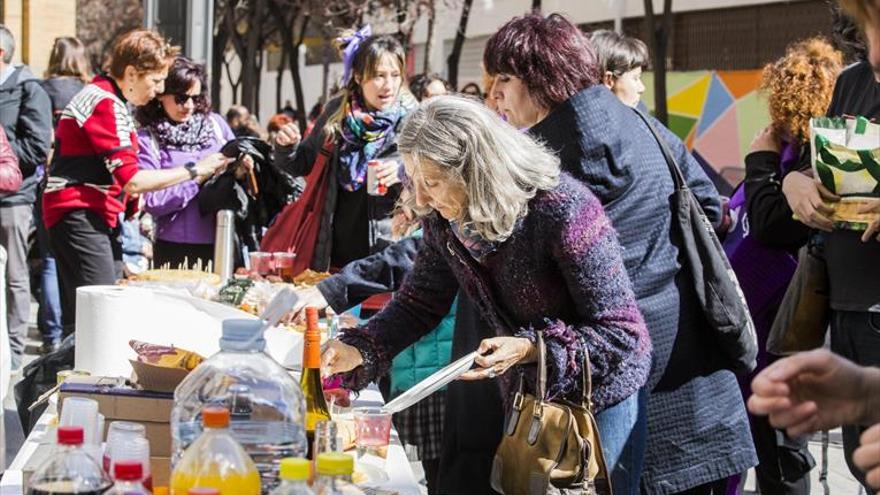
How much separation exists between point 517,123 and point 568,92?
0.72 feet

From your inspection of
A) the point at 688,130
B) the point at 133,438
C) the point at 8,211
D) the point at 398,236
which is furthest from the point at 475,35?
the point at 133,438

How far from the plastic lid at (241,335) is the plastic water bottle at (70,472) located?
1.41 ft

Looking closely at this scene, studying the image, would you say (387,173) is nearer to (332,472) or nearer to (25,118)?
(25,118)

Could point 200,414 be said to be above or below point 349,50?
below

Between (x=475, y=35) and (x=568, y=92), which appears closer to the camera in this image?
(x=568, y=92)

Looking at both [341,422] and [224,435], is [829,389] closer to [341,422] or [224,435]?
[224,435]

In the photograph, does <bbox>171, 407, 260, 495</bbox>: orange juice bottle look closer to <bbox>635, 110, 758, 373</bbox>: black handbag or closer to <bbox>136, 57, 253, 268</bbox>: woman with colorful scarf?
<bbox>635, 110, 758, 373</bbox>: black handbag

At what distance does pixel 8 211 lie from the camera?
27.8ft

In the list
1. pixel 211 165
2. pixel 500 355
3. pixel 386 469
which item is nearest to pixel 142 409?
pixel 386 469

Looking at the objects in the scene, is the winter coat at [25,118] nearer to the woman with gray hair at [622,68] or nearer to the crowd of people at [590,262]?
the crowd of people at [590,262]

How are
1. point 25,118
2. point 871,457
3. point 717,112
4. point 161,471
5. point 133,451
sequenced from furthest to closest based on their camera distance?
point 717,112
point 25,118
point 161,471
point 133,451
point 871,457

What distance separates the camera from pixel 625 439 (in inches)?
142

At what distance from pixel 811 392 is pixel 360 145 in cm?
441

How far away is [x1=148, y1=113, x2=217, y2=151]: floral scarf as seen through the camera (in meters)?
7.38
